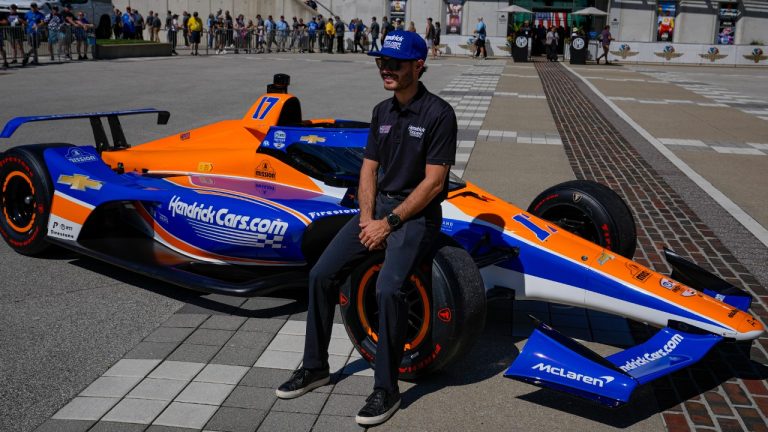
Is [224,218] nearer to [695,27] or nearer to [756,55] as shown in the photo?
[756,55]

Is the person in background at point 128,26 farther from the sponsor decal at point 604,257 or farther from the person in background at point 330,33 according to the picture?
the sponsor decal at point 604,257

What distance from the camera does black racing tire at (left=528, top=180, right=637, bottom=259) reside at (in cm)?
556

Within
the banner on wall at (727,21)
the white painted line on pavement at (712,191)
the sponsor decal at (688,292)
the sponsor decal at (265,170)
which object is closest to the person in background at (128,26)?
the white painted line on pavement at (712,191)

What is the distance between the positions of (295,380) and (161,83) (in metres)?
17.7

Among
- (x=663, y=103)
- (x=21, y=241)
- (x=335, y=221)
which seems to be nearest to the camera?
(x=335, y=221)

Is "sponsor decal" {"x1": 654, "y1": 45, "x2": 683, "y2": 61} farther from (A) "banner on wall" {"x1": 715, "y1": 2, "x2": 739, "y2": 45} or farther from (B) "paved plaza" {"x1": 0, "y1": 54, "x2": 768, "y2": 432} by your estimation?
(B) "paved plaza" {"x1": 0, "y1": 54, "x2": 768, "y2": 432}

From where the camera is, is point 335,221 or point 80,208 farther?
point 80,208

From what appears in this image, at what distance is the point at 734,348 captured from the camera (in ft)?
16.3

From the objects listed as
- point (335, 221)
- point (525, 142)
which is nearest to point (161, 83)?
point (525, 142)

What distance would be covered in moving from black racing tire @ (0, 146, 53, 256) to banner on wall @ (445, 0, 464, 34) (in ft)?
140

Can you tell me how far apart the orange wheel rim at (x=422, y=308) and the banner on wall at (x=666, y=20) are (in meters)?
45.7

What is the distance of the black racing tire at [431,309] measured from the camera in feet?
13.3

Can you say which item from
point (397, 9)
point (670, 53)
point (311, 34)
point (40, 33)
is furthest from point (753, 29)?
point (40, 33)

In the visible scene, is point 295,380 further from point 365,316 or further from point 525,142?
point 525,142
